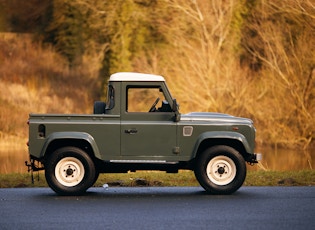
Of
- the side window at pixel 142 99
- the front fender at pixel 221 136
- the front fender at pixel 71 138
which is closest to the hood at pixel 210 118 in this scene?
the front fender at pixel 221 136

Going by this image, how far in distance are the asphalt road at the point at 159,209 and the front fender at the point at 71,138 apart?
720 mm

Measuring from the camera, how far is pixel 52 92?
41031 mm

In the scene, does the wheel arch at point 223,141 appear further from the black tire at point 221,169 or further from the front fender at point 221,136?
the black tire at point 221,169

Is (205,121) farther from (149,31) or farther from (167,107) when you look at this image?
(149,31)

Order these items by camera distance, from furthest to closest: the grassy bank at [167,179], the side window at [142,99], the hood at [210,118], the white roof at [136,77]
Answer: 1. the side window at [142,99]
2. the grassy bank at [167,179]
3. the white roof at [136,77]
4. the hood at [210,118]

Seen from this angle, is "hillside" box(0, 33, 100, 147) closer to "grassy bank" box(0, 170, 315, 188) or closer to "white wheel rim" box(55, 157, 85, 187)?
"grassy bank" box(0, 170, 315, 188)

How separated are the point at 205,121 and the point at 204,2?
2253cm

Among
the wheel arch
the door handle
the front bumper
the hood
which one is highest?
the hood

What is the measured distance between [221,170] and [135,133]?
1.45 meters

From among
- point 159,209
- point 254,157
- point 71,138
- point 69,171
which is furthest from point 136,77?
point 159,209

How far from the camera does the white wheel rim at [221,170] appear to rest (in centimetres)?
1416

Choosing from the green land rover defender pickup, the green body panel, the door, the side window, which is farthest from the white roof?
the side window

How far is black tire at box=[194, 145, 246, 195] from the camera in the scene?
555 inches

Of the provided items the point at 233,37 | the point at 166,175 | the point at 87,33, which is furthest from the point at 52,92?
the point at 166,175
